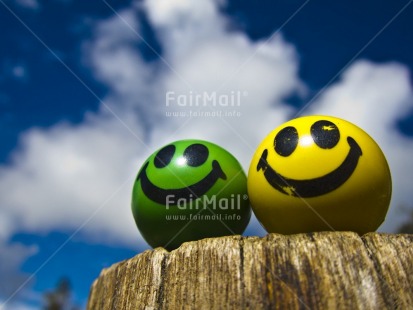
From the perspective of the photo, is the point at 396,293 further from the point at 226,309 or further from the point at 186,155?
the point at 186,155

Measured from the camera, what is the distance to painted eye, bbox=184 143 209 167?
4324mm

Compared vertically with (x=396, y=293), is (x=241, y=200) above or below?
above

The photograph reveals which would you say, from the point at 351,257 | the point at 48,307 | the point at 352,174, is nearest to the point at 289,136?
the point at 352,174

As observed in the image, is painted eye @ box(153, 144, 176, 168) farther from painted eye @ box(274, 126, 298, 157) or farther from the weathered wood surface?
the weathered wood surface

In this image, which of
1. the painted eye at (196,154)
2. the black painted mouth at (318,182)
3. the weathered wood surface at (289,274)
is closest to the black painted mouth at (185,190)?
the painted eye at (196,154)

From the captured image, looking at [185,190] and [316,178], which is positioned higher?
[185,190]

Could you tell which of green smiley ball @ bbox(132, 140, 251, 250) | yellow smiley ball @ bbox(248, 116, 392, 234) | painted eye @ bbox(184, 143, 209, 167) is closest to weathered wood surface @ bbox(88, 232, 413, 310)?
yellow smiley ball @ bbox(248, 116, 392, 234)

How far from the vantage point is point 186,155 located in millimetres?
4410

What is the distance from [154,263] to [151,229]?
3.11 feet

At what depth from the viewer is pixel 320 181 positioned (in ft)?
11.8

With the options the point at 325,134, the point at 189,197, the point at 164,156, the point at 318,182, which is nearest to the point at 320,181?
the point at 318,182

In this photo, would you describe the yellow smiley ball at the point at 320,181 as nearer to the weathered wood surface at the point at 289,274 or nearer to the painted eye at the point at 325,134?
the painted eye at the point at 325,134

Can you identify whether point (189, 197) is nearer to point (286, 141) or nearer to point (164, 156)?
point (164, 156)

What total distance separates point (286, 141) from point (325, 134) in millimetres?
326
